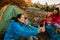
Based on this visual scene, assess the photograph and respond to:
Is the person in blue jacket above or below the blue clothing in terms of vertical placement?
above

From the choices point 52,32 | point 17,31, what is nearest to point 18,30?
point 17,31

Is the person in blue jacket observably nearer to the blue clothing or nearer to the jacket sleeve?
the jacket sleeve

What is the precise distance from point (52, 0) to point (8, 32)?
8.98 ft

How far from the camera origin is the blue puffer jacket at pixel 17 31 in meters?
2.67

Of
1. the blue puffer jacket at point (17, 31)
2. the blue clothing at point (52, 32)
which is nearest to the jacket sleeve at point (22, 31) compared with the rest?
the blue puffer jacket at point (17, 31)

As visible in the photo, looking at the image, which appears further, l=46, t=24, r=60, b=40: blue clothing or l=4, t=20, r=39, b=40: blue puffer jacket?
l=46, t=24, r=60, b=40: blue clothing

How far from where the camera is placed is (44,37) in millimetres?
3363

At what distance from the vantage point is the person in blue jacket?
2.68m

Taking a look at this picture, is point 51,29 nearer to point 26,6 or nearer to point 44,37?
point 44,37

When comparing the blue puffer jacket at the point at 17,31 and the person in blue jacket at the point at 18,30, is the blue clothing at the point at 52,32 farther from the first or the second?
the blue puffer jacket at the point at 17,31

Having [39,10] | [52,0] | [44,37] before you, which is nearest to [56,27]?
[44,37]

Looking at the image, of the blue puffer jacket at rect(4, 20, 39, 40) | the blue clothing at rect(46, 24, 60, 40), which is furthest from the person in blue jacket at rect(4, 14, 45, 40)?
the blue clothing at rect(46, 24, 60, 40)

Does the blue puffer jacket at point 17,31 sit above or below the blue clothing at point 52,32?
above

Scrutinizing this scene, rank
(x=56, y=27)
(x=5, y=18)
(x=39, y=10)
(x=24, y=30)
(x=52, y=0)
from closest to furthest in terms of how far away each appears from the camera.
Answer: (x=24, y=30) < (x=5, y=18) < (x=56, y=27) < (x=39, y=10) < (x=52, y=0)
